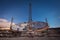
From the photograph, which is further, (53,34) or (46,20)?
(46,20)

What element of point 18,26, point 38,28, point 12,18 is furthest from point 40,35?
point 12,18

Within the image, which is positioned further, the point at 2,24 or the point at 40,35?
the point at 2,24

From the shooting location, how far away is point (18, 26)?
558cm

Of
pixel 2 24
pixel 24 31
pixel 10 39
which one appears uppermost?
pixel 2 24

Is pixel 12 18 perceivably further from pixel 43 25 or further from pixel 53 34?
pixel 53 34

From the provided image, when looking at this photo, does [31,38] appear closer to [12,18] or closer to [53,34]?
[53,34]

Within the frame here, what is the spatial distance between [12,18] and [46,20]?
5.59 feet

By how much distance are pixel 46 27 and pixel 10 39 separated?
1.80 meters

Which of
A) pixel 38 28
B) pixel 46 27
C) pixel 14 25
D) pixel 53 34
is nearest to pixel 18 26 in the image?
pixel 14 25

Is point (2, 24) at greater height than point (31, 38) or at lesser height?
greater

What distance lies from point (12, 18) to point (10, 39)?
107 centimetres

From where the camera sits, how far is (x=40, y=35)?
5.30 metres

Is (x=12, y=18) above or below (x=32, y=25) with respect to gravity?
above

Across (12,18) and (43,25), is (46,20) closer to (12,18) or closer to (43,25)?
(43,25)
